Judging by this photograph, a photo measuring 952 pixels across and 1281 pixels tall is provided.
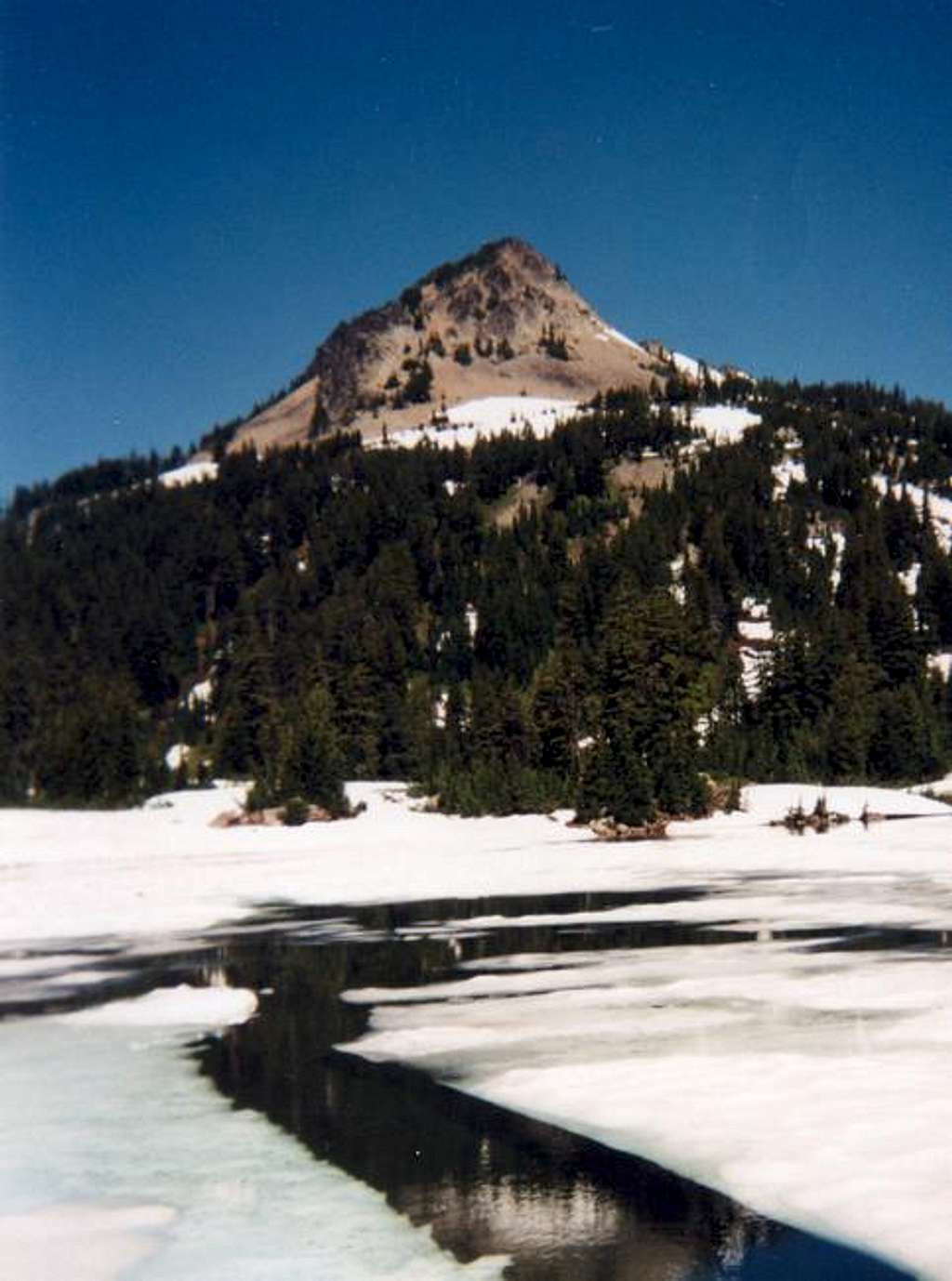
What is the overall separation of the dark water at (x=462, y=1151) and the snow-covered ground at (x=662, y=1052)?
37 cm

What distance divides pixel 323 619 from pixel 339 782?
6773 centimetres

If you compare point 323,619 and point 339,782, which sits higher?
point 323,619

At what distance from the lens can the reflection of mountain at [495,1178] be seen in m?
9.01

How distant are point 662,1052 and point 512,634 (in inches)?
4750

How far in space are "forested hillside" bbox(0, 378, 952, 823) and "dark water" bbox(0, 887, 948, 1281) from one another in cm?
3787

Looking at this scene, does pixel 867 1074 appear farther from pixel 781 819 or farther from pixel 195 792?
pixel 195 792

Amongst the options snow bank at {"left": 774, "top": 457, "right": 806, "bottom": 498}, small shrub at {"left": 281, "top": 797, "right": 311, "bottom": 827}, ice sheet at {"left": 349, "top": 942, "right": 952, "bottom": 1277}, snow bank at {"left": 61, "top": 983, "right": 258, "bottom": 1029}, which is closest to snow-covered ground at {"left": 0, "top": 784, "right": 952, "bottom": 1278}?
ice sheet at {"left": 349, "top": 942, "right": 952, "bottom": 1277}

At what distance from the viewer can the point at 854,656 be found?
10394 centimetres

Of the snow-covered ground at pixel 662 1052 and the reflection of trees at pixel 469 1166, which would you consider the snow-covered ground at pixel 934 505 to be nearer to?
the snow-covered ground at pixel 662 1052

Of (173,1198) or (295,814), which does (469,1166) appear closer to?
(173,1198)

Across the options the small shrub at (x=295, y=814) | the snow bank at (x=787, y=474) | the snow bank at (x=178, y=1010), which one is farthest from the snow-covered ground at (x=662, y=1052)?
the snow bank at (x=787, y=474)

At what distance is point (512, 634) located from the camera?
135750mm

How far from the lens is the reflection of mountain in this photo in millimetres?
9008

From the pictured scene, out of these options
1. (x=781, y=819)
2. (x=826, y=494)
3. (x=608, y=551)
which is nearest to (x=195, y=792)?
(x=781, y=819)
